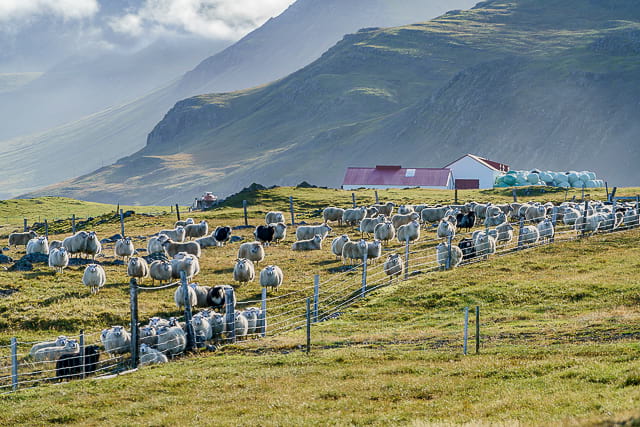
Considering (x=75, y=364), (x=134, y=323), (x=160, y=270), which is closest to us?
(x=134, y=323)

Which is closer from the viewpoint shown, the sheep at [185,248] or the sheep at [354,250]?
the sheep at [354,250]

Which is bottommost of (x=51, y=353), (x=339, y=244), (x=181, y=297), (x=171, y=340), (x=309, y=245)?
(x=51, y=353)

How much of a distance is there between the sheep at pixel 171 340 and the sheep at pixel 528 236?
68.3 feet

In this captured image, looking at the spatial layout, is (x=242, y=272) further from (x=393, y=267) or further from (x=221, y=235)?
(x=221, y=235)

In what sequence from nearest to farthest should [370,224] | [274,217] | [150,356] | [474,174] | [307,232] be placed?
[150,356] < [370,224] < [307,232] < [274,217] < [474,174]

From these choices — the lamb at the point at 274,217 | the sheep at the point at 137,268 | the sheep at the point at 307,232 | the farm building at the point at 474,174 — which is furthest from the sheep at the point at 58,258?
the farm building at the point at 474,174

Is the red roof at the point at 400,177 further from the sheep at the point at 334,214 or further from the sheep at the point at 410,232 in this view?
the sheep at the point at 410,232

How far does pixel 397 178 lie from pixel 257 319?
90100 mm

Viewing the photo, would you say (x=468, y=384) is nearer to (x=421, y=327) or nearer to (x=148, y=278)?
(x=421, y=327)

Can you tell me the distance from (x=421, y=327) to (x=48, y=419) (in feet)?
39.9

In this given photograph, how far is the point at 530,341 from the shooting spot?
60.9ft

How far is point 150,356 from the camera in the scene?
768 inches

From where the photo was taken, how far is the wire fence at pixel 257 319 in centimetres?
1911


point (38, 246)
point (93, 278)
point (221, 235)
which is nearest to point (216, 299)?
point (93, 278)
